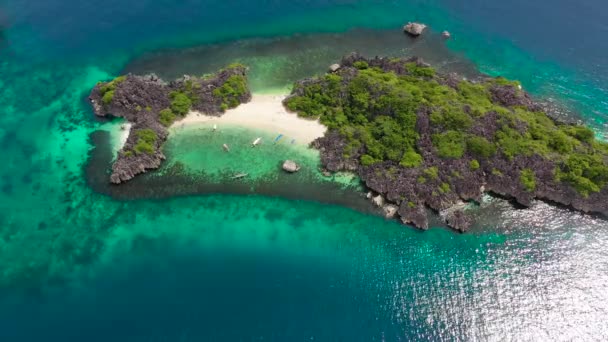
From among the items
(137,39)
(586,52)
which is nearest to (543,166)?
(586,52)

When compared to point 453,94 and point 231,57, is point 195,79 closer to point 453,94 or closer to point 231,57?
point 231,57

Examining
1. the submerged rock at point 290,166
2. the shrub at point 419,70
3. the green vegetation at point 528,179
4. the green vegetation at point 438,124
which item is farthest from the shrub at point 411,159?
the shrub at point 419,70

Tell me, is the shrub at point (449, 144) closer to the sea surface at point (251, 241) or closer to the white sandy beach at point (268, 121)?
the sea surface at point (251, 241)

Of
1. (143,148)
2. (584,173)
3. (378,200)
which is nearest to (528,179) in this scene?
(584,173)

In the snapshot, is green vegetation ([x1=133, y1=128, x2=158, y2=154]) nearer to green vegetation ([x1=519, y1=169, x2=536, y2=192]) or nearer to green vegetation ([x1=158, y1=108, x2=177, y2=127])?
green vegetation ([x1=158, y1=108, x2=177, y2=127])

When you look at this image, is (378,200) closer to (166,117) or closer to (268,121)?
(268,121)

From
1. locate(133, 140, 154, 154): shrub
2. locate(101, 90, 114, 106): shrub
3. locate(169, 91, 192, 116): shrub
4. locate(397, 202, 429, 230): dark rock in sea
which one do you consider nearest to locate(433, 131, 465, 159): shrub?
locate(397, 202, 429, 230): dark rock in sea
